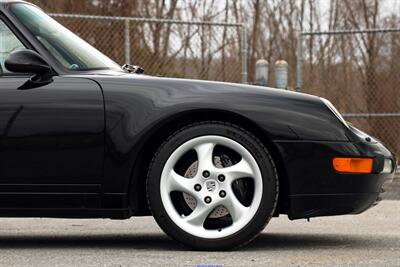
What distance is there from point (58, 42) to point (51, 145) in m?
0.74

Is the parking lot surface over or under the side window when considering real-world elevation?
under

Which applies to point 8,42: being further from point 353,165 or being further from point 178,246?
point 353,165

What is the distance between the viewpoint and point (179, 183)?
519cm

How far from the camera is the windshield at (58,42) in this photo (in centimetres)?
559

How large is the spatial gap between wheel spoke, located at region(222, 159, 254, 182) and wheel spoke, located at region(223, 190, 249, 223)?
86mm

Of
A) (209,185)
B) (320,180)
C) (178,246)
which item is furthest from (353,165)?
(178,246)

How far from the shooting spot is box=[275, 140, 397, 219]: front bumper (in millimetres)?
5203

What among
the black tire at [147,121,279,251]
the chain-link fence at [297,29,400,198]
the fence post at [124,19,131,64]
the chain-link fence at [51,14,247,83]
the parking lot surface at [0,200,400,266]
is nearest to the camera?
the parking lot surface at [0,200,400,266]

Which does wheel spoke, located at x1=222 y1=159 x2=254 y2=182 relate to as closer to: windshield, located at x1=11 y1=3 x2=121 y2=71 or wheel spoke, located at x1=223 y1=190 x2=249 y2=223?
wheel spoke, located at x1=223 y1=190 x2=249 y2=223

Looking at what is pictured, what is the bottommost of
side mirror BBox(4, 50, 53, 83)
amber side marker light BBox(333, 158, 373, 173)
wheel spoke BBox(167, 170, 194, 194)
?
wheel spoke BBox(167, 170, 194, 194)

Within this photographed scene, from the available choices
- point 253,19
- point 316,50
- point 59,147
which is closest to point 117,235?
point 59,147

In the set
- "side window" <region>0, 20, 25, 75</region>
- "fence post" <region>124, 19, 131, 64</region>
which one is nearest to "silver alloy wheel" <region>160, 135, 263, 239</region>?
"side window" <region>0, 20, 25, 75</region>

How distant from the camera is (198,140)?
5195mm

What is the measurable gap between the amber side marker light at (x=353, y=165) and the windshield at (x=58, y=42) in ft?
5.02
